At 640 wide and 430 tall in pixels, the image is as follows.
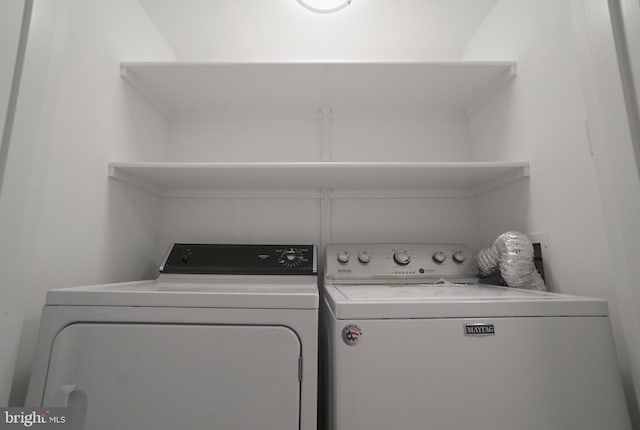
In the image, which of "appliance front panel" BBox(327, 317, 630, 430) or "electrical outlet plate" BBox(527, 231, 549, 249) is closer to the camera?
"appliance front panel" BBox(327, 317, 630, 430)

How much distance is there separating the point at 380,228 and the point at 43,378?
56.5 inches

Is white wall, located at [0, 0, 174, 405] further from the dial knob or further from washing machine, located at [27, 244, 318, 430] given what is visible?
the dial knob

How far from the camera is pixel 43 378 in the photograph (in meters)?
0.71

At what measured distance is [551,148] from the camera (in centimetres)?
108

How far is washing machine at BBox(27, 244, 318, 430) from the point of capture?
71 cm

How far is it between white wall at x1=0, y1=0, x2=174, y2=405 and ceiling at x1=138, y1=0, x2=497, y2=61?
0.74 ft

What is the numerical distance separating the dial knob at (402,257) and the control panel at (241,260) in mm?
399

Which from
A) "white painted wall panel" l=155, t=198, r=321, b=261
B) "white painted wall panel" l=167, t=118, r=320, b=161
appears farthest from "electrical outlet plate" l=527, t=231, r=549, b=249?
"white painted wall panel" l=167, t=118, r=320, b=161

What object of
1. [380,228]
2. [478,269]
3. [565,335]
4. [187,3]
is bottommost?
[565,335]

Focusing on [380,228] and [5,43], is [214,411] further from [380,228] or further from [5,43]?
[380,228]

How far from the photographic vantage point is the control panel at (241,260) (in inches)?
51.6

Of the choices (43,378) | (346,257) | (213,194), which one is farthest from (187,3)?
(43,378)

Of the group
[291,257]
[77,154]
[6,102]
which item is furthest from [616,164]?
[77,154]

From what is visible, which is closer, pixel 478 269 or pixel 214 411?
pixel 214 411
